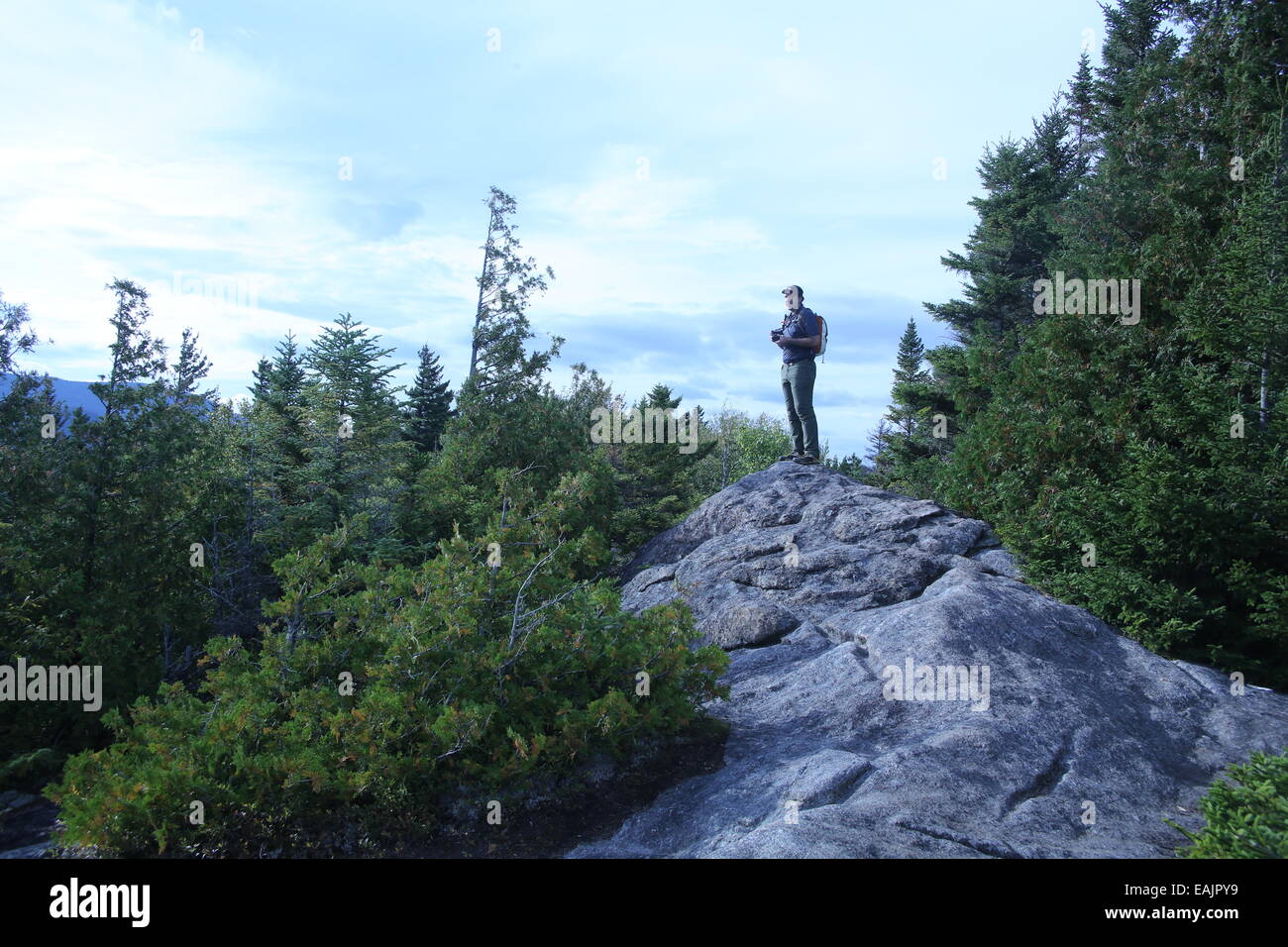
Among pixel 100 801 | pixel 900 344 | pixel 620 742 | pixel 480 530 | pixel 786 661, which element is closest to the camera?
pixel 100 801

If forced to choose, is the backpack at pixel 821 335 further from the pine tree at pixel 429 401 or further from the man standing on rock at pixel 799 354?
the pine tree at pixel 429 401

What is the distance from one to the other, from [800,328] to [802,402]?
132 cm

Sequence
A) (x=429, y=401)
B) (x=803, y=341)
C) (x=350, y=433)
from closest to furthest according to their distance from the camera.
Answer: (x=803, y=341) < (x=350, y=433) < (x=429, y=401)

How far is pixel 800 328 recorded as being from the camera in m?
13.2

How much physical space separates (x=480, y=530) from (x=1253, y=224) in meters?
12.2

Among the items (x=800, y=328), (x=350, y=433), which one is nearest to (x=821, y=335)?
(x=800, y=328)

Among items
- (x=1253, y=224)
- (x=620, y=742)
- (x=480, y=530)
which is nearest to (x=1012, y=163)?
(x=1253, y=224)

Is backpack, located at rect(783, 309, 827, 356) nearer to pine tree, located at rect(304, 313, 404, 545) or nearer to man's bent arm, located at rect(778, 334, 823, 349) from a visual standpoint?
man's bent arm, located at rect(778, 334, 823, 349)

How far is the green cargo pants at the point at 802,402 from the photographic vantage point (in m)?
13.5

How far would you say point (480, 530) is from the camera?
14727mm

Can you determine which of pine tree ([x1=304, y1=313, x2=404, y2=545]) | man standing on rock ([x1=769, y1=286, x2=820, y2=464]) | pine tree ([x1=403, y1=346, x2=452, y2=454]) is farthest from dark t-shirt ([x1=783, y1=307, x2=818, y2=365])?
pine tree ([x1=403, y1=346, x2=452, y2=454])

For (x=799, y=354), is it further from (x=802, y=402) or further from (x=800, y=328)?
(x=802, y=402)

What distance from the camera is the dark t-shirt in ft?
43.4
